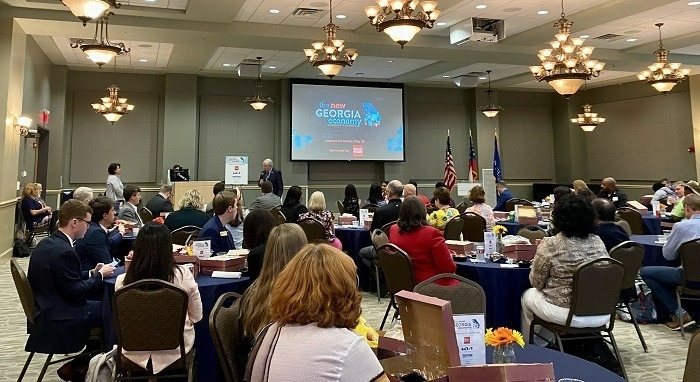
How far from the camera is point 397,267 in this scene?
13.6 ft

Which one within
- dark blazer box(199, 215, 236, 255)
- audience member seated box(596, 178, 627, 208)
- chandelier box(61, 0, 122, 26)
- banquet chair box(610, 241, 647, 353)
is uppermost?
chandelier box(61, 0, 122, 26)

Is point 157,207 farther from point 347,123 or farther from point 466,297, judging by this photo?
point 347,123

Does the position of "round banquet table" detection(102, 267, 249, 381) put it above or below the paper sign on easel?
below

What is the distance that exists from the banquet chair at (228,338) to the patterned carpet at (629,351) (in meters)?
2.44

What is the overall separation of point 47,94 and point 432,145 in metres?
11.3

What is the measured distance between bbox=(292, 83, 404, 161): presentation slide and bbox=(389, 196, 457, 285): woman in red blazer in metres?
10.1

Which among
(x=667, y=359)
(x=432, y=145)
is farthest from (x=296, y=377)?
(x=432, y=145)

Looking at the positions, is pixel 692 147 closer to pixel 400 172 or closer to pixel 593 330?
pixel 400 172

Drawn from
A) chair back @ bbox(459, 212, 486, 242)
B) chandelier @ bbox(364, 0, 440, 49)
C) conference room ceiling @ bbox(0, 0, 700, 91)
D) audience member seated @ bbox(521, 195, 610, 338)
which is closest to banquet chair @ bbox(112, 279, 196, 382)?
audience member seated @ bbox(521, 195, 610, 338)

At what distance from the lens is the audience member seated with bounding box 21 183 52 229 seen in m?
9.31

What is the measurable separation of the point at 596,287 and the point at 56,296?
3.76 metres

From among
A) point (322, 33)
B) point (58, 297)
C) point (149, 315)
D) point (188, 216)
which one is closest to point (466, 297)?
point (149, 315)

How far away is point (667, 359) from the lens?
4125 mm

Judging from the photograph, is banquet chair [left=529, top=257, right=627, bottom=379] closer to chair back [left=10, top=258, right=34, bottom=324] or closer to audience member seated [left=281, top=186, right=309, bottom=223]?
chair back [left=10, top=258, right=34, bottom=324]
